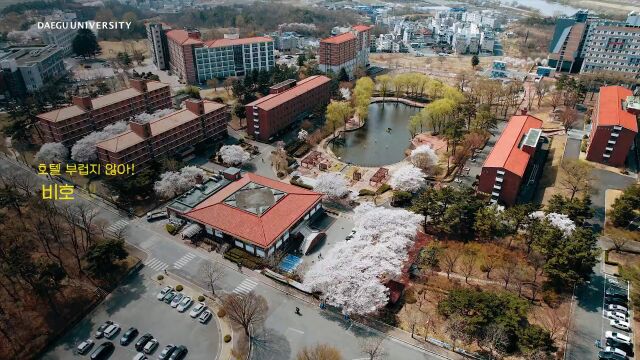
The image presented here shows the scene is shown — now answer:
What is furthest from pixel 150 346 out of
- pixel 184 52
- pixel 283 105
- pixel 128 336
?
pixel 184 52

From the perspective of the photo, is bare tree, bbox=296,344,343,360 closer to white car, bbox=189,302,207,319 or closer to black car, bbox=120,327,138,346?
white car, bbox=189,302,207,319

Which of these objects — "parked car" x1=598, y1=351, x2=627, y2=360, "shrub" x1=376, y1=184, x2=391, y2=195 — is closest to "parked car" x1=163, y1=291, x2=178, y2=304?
"shrub" x1=376, y1=184, x2=391, y2=195

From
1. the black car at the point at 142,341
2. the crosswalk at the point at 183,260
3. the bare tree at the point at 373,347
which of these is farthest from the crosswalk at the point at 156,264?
the bare tree at the point at 373,347

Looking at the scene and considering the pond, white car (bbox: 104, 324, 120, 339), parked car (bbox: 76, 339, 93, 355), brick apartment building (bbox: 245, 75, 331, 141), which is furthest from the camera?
brick apartment building (bbox: 245, 75, 331, 141)

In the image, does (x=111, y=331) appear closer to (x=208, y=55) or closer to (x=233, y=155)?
(x=233, y=155)

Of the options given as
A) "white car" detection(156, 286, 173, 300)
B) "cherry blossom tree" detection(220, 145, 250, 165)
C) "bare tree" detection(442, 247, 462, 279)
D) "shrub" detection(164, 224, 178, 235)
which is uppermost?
"cherry blossom tree" detection(220, 145, 250, 165)
